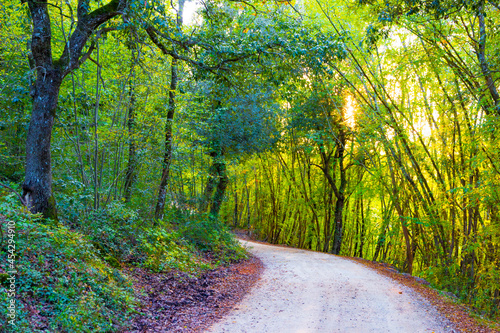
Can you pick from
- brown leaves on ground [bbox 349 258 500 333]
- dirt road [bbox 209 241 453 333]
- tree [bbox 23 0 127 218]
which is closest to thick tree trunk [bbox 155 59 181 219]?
dirt road [bbox 209 241 453 333]

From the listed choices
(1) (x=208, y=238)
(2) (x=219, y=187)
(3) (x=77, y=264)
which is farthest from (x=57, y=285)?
(2) (x=219, y=187)

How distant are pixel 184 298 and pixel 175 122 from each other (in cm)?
476

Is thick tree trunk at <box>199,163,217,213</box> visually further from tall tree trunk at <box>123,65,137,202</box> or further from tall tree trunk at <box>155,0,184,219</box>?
tall tree trunk at <box>123,65,137,202</box>

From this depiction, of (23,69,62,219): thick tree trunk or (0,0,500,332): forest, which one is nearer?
(0,0,500,332): forest

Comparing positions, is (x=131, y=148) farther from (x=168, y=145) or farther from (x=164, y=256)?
(x=164, y=256)

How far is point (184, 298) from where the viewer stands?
5723 mm

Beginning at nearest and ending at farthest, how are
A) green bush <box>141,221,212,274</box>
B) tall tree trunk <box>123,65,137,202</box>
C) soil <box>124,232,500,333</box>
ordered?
soil <box>124,232,500,333</box> < green bush <box>141,221,212,274</box> < tall tree trunk <box>123,65,137,202</box>

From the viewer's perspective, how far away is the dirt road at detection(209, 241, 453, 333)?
15.7 ft

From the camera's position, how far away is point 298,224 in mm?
21750

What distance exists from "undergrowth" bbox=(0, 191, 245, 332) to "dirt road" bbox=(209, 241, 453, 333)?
5.04 ft

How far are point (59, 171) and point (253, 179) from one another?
16663mm

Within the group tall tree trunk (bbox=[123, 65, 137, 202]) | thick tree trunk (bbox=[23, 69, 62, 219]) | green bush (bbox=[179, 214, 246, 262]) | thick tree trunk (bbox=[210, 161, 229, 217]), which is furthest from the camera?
thick tree trunk (bbox=[210, 161, 229, 217])

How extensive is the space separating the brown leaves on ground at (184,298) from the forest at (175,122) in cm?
34

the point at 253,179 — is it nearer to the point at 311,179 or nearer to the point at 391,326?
the point at 311,179
